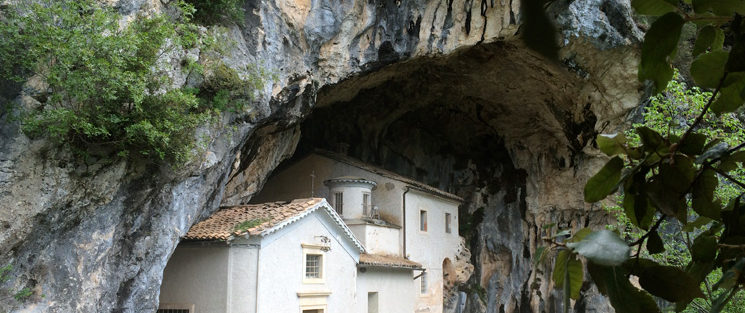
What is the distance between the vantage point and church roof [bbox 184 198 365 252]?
41.6 ft

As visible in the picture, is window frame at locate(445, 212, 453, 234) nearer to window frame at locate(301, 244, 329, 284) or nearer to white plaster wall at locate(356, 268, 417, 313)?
white plaster wall at locate(356, 268, 417, 313)

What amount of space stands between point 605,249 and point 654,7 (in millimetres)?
507

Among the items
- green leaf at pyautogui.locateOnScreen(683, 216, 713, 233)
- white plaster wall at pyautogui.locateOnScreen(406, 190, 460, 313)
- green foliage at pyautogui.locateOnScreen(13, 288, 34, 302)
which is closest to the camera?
green leaf at pyautogui.locateOnScreen(683, 216, 713, 233)

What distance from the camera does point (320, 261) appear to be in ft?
49.1

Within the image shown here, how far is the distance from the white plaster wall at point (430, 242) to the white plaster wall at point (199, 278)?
7.96 metres

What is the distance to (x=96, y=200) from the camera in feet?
30.9

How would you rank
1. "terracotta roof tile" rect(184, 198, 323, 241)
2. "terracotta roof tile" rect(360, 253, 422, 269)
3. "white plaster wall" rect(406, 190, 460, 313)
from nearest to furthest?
"terracotta roof tile" rect(184, 198, 323, 241), "terracotta roof tile" rect(360, 253, 422, 269), "white plaster wall" rect(406, 190, 460, 313)

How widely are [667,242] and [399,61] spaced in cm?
761

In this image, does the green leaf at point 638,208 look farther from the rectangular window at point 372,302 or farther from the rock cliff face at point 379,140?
the rectangular window at point 372,302

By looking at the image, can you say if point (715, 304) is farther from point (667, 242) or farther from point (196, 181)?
point (667, 242)

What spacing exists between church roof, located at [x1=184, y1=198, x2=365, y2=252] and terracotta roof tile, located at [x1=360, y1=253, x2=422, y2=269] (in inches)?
76.3

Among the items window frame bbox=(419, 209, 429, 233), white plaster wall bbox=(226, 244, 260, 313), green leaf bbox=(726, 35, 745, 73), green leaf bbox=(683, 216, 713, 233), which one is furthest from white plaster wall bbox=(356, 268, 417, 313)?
green leaf bbox=(726, 35, 745, 73)

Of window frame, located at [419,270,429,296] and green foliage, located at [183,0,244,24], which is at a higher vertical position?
green foliage, located at [183,0,244,24]

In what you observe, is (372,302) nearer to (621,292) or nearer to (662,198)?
(662,198)
